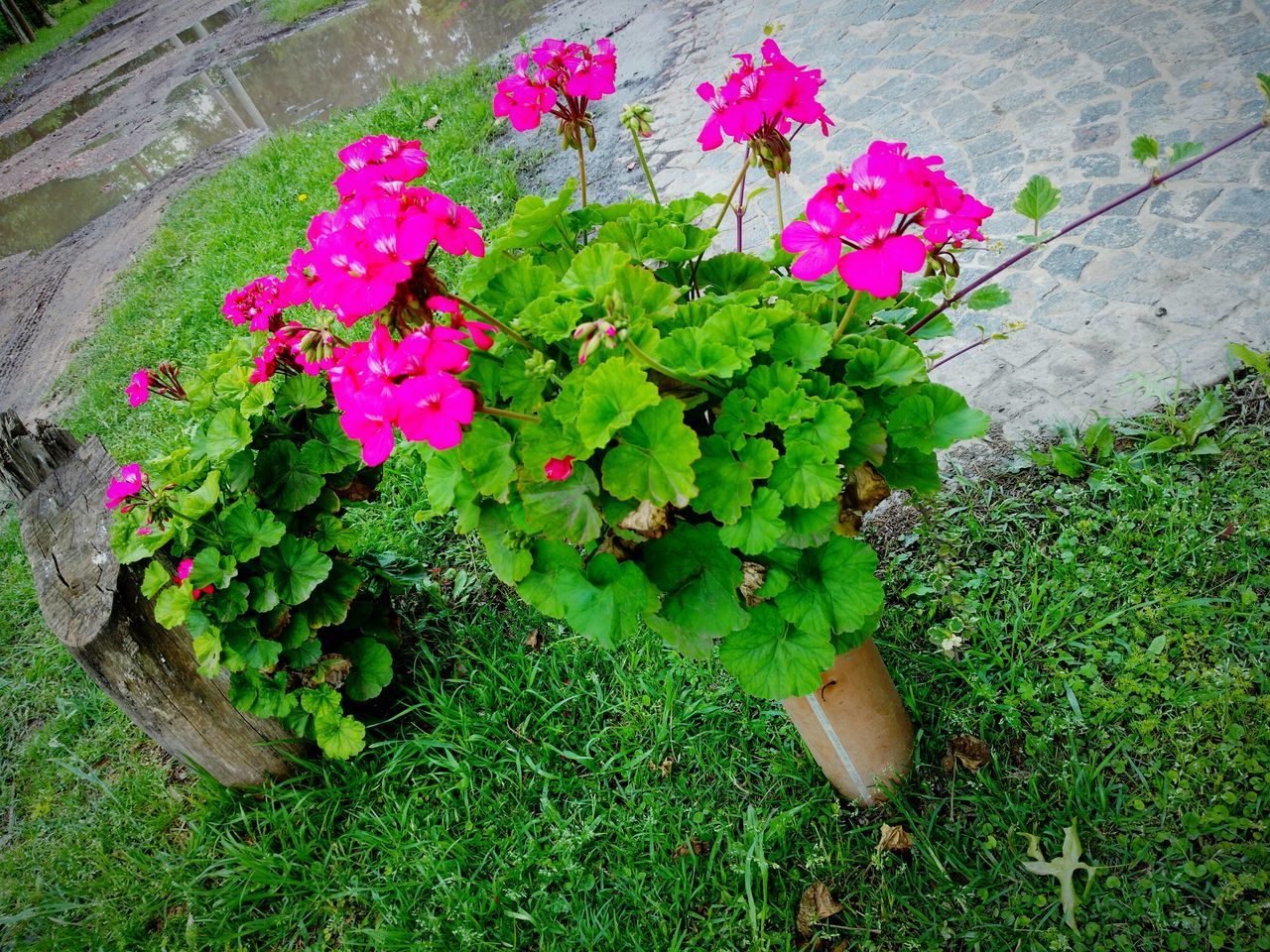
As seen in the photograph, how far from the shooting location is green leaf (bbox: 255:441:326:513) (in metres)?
2.00

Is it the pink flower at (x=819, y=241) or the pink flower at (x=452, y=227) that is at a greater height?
the pink flower at (x=452, y=227)

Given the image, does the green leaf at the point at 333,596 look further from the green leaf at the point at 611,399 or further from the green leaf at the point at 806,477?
the green leaf at the point at 806,477

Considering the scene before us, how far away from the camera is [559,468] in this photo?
3.92 feet

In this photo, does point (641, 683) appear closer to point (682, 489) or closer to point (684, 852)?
point (684, 852)

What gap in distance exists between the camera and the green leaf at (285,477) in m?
2.00

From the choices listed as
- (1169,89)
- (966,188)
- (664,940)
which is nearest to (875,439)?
(664,940)

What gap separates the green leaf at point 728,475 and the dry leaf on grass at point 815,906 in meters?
1.04

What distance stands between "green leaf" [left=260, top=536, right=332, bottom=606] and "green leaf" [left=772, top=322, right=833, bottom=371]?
134 cm

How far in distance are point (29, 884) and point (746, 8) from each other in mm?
6015

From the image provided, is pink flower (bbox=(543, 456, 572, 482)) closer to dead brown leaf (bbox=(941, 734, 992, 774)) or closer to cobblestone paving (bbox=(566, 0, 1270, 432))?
dead brown leaf (bbox=(941, 734, 992, 774))

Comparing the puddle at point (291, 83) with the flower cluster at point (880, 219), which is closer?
the flower cluster at point (880, 219)

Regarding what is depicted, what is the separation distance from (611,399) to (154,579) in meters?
1.43

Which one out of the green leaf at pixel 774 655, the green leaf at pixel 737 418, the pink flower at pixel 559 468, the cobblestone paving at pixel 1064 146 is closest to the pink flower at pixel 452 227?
the pink flower at pixel 559 468

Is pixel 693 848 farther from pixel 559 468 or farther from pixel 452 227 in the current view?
pixel 452 227
